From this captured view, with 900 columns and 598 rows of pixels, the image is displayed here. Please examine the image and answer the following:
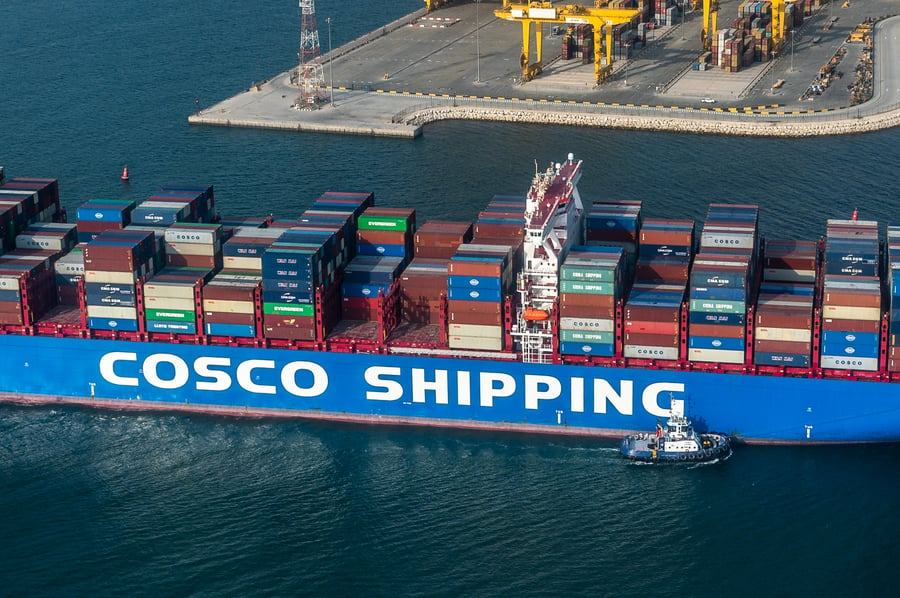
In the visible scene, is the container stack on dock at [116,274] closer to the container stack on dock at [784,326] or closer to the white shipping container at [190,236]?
the white shipping container at [190,236]

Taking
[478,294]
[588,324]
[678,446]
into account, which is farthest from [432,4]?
[678,446]

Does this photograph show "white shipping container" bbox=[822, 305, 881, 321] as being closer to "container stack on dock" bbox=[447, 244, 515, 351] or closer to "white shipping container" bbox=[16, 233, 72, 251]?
"container stack on dock" bbox=[447, 244, 515, 351]

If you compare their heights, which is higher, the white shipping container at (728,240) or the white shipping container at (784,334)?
the white shipping container at (728,240)

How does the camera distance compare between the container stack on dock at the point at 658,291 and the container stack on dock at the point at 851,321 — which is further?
the container stack on dock at the point at 658,291

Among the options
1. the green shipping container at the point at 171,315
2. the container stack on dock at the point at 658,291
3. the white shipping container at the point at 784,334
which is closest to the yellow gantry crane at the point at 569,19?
the container stack on dock at the point at 658,291

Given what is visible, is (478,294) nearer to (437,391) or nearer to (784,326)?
(437,391)

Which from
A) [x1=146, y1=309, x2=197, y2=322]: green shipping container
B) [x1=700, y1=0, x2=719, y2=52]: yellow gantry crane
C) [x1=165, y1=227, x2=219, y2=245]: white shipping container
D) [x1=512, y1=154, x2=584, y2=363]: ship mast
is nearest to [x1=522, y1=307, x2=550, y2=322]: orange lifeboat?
[x1=512, y1=154, x2=584, y2=363]: ship mast

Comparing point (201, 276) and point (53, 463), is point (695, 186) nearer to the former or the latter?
point (201, 276)
